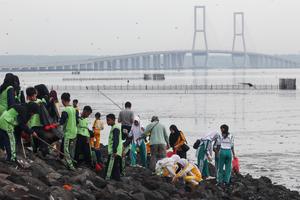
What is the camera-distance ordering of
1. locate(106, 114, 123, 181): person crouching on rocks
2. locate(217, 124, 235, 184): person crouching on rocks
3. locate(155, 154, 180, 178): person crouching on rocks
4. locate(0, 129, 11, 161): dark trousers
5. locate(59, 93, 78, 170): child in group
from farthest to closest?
locate(217, 124, 235, 184): person crouching on rocks
locate(155, 154, 180, 178): person crouching on rocks
locate(59, 93, 78, 170): child in group
locate(106, 114, 123, 181): person crouching on rocks
locate(0, 129, 11, 161): dark trousers

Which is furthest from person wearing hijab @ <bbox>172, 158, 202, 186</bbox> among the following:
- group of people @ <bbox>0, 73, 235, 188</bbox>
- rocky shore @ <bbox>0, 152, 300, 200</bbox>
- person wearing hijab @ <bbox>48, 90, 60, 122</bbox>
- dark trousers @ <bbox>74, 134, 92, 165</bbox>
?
person wearing hijab @ <bbox>48, 90, 60, 122</bbox>

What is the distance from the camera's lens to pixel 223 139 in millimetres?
13445

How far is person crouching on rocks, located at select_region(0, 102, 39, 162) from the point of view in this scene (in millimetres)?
10609

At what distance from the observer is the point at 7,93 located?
11391 millimetres

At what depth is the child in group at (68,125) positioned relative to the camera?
A: 36.9ft

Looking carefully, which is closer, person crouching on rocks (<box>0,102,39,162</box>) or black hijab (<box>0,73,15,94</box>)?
person crouching on rocks (<box>0,102,39,162</box>)

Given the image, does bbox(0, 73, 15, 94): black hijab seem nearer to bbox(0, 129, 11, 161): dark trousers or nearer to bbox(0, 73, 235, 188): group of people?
bbox(0, 73, 235, 188): group of people

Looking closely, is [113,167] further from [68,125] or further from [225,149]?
[225,149]

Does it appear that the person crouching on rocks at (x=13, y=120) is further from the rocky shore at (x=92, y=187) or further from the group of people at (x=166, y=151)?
the group of people at (x=166, y=151)

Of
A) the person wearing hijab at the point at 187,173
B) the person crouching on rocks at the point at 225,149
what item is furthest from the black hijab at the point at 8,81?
the person crouching on rocks at the point at 225,149

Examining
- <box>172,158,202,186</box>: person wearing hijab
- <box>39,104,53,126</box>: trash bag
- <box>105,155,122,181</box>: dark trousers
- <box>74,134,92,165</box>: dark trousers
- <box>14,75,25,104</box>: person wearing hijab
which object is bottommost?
<box>172,158,202,186</box>: person wearing hijab

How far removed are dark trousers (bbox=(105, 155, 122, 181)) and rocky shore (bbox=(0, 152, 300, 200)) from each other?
0.61 ft

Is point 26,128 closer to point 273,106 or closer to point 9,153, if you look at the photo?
point 9,153

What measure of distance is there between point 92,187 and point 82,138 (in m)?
1.32
